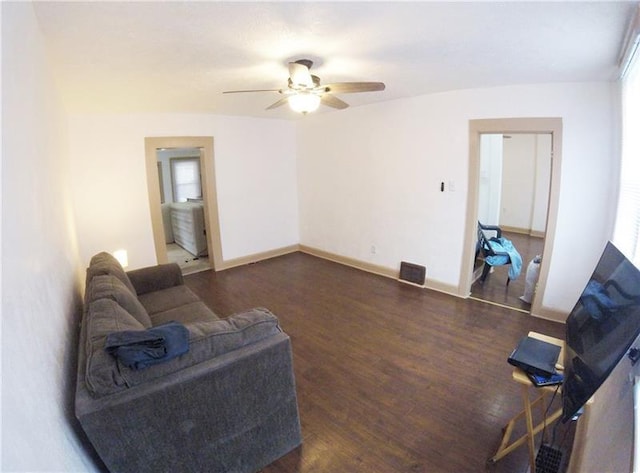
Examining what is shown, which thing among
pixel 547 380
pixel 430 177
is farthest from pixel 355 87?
pixel 547 380

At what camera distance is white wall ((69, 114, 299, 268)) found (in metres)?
3.88

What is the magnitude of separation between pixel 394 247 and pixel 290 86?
2.71m

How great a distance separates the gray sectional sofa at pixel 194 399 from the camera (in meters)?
1.27

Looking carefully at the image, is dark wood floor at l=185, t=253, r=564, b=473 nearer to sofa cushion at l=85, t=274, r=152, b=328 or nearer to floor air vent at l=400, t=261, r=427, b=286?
floor air vent at l=400, t=261, r=427, b=286

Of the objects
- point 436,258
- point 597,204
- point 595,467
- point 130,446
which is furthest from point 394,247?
point 130,446

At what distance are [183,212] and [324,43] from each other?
4747mm

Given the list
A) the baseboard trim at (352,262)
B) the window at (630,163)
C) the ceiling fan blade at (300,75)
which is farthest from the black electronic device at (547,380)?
the baseboard trim at (352,262)

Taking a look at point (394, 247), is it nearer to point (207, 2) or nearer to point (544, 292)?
point (544, 292)

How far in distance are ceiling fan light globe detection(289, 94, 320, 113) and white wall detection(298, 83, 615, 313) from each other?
1837mm

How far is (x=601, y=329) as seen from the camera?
126cm

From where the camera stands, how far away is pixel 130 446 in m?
1.32

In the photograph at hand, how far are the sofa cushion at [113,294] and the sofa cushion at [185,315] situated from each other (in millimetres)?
365

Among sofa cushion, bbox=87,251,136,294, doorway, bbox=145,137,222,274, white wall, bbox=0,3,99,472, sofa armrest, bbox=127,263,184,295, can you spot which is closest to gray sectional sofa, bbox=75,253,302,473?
white wall, bbox=0,3,99,472

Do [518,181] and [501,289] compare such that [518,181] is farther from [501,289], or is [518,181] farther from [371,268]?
[371,268]
